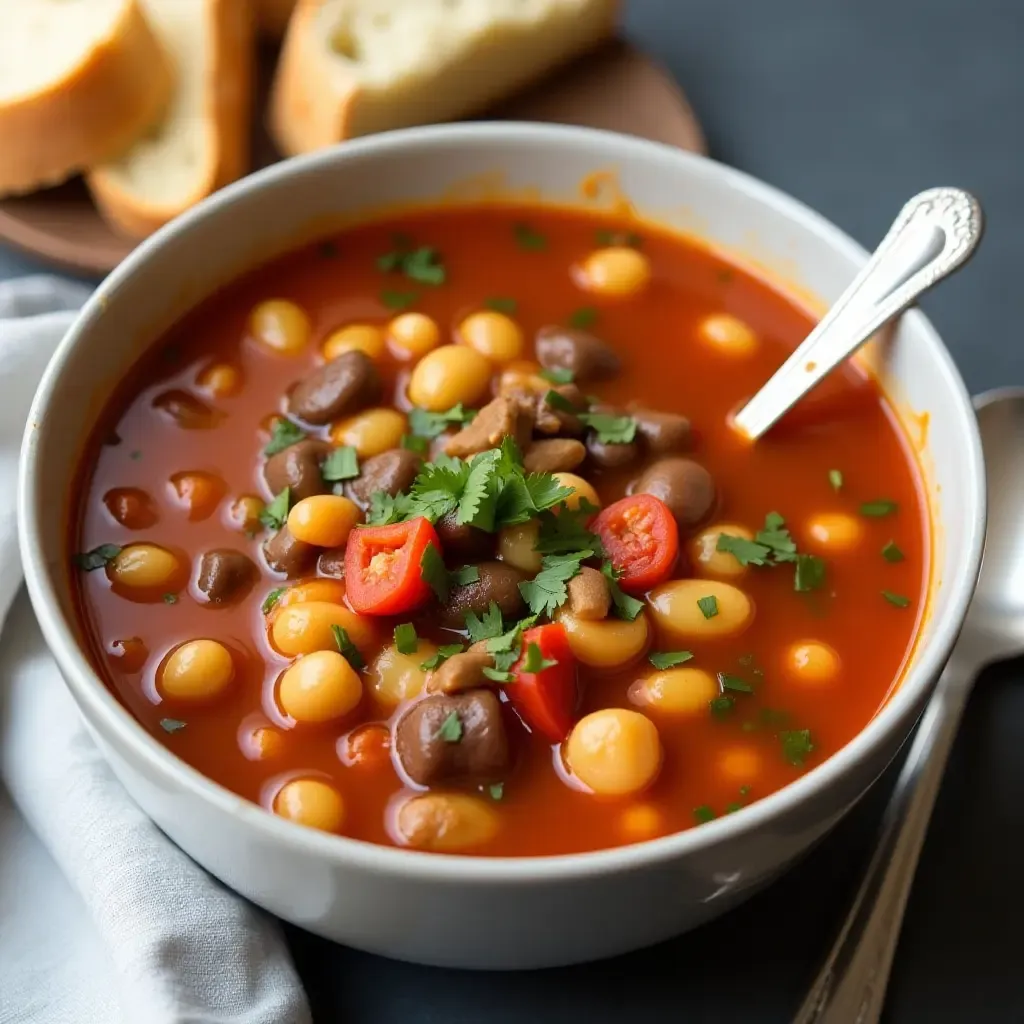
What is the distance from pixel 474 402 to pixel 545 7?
1.26 metres

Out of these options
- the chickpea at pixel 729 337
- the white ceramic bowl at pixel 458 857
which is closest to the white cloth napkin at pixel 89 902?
the white ceramic bowl at pixel 458 857

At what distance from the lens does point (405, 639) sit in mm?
2064

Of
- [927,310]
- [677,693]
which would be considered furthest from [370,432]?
[927,310]

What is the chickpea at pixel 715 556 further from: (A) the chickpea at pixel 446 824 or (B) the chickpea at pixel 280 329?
(B) the chickpea at pixel 280 329

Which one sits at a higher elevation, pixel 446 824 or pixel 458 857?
pixel 458 857

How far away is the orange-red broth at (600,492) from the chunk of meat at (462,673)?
4.5 inches

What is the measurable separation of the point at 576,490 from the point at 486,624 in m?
0.29

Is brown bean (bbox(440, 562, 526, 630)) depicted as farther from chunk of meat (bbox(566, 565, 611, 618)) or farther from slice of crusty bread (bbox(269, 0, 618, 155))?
slice of crusty bread (bbox(269, 0, 618, 155))

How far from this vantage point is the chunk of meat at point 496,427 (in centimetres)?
221

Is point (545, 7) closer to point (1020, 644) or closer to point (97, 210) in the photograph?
point (97, 210)

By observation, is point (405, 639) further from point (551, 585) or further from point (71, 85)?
point (71, 85)

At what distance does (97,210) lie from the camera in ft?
10.1

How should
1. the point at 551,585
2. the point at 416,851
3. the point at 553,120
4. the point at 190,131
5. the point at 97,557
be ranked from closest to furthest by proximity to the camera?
the point at 416,851 < the point at 551,585 < the point at 97,557 < the point at 190,131 < the point at 553,120

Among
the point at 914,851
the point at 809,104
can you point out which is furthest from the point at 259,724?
the point at 809,104
